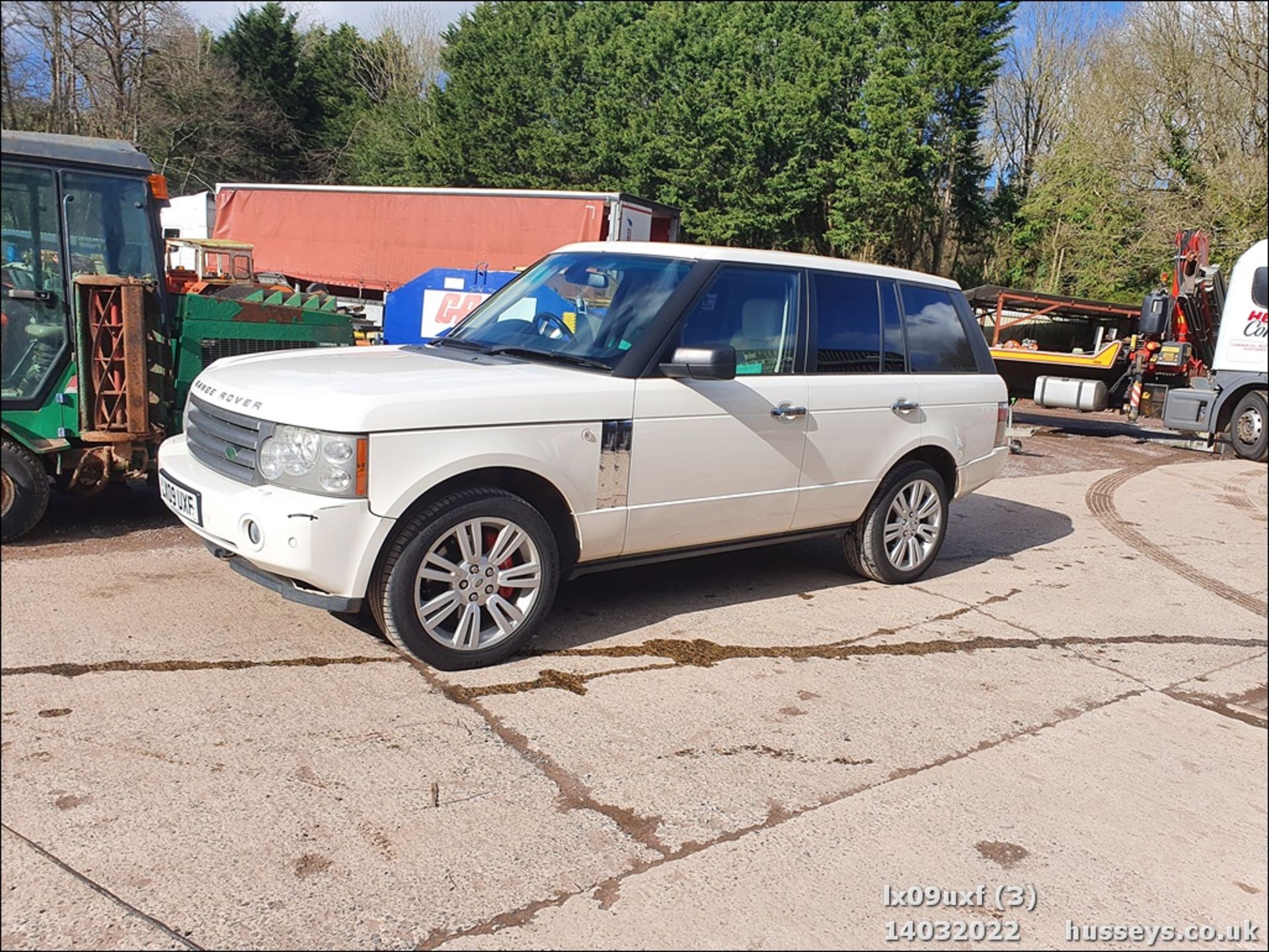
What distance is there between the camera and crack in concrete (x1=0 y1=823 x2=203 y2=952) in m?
2.55

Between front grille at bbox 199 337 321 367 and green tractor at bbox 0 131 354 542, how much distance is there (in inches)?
3.7

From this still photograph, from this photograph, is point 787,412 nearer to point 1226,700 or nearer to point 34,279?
point 1226,700

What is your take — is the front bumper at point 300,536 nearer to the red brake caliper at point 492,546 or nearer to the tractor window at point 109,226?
the red brake caliper at point 492,546

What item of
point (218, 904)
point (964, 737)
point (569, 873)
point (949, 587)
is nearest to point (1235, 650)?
point (949, 587)

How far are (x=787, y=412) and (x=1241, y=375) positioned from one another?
13242 millimetres

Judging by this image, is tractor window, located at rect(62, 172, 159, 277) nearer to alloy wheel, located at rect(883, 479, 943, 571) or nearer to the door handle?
the door handle

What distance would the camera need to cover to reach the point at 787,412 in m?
5.52

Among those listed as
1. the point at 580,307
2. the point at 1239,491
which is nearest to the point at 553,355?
the point at 580,307

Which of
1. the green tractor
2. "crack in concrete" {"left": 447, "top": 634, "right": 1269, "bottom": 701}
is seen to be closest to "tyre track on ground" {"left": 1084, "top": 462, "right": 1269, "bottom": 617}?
"crack in concrete" {"left": 447, "top": 634, "right": 1269, "bottom": 701}

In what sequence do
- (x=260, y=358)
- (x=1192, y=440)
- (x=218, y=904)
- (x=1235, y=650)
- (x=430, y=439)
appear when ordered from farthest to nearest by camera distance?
(x=1192, y=440) → (x=1235, y=650) → (x=260, y=358) → (x=430, y=439) → (x=218, y=904)

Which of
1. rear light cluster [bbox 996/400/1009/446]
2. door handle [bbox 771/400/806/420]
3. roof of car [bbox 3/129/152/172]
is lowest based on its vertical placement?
rear light cluster [bbox 996/400/1009/446]

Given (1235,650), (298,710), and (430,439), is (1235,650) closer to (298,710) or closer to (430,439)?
(430,439)

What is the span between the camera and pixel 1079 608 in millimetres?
6441

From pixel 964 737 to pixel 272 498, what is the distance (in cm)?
298
